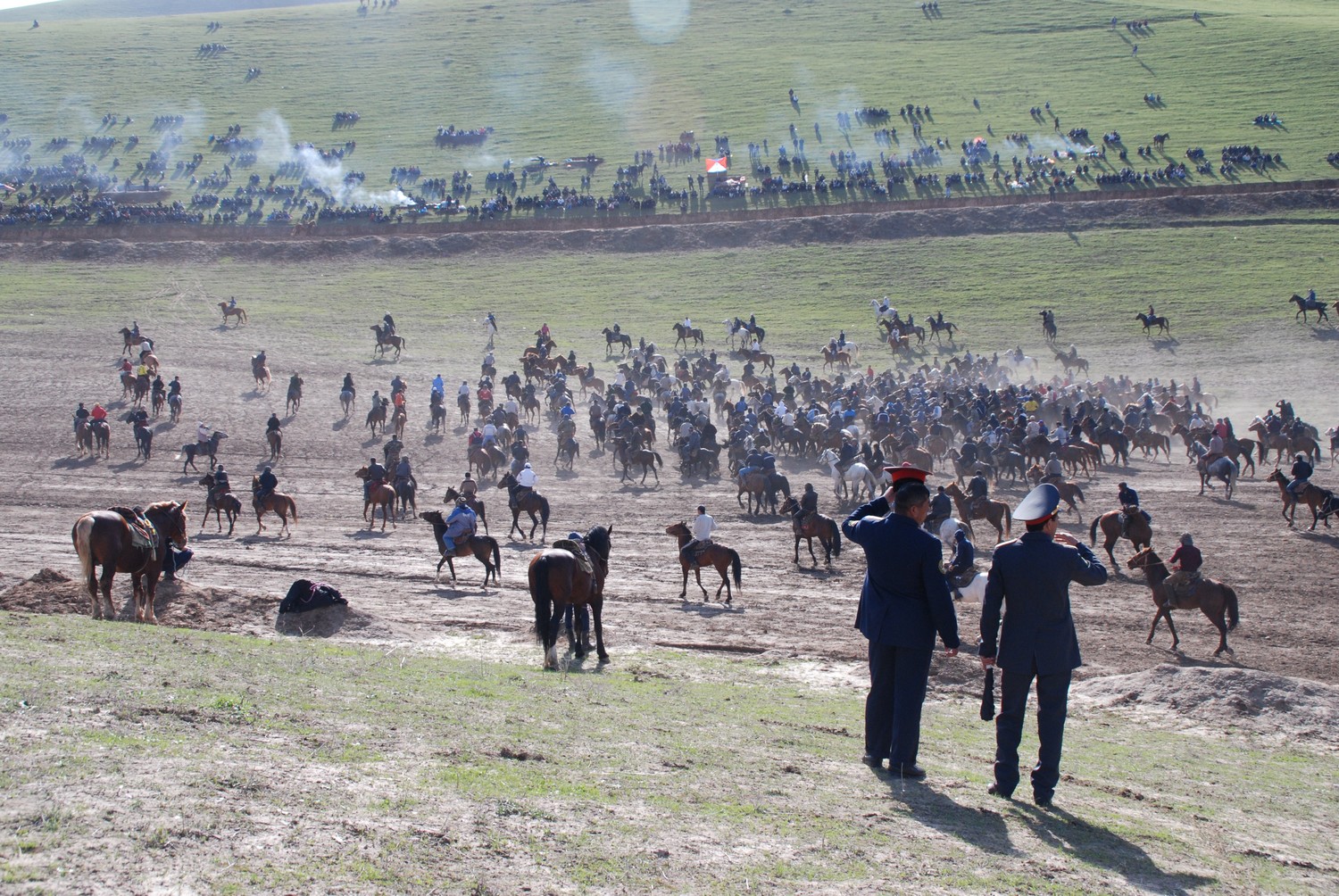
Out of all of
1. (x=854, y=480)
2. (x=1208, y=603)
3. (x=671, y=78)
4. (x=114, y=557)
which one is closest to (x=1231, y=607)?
(x=1208, y=603)

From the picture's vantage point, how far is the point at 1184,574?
15383 millimetres

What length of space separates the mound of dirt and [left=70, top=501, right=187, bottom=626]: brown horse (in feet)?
35.3

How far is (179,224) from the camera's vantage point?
65.2 metres

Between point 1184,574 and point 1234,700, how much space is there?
12.1 ft

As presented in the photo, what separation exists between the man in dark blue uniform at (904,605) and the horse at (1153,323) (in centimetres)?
4553

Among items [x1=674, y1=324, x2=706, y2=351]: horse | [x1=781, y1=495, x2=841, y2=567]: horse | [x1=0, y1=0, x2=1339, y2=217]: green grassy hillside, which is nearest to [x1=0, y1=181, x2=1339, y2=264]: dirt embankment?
[x1=0, y1=0, x2=1339, y2=217]: green grassy hillside

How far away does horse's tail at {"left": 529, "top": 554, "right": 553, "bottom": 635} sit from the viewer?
40.1 feet

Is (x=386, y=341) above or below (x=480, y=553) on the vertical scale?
above

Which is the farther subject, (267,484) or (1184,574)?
(267,484)

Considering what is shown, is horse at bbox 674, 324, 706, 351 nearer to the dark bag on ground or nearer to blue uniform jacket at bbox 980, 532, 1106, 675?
the dark bag on ground

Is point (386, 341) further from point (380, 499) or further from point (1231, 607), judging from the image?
point (1231, 607)

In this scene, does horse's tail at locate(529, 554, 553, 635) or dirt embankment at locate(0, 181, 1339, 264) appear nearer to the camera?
horse's tail at locate(529, 554, 553, 635)

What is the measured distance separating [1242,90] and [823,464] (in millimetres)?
68553

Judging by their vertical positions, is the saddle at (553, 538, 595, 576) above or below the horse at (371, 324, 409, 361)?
below
